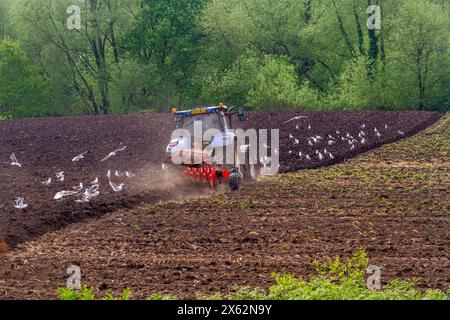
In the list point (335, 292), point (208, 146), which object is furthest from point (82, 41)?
point (335, 292)

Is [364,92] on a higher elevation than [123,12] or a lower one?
lower

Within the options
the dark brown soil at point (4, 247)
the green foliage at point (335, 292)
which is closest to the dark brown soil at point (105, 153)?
the dark brown soil at point (4, 247)

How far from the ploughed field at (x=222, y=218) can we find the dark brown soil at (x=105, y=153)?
0.25 ft

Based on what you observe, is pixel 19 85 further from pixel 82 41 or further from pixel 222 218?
pixel 222 218

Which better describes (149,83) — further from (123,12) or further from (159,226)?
(159,226)

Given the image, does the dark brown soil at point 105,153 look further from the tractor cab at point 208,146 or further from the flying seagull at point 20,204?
the tractor cab at point 208,146

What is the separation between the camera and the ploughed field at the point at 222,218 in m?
12.1

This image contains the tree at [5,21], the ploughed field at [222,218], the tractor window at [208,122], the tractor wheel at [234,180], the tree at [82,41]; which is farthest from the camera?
the tree at [5,21]

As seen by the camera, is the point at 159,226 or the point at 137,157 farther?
the point at 137,157

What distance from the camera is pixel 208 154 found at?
2114cm

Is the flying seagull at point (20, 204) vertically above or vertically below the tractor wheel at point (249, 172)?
below

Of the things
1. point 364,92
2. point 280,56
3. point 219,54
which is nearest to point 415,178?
point 364,92

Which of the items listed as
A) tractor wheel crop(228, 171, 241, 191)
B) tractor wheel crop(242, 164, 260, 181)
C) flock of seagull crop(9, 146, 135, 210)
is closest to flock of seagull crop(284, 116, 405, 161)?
tractor wheel crop(242, 164, 260, 181)
